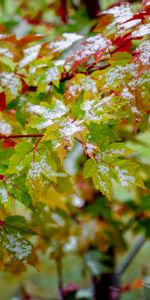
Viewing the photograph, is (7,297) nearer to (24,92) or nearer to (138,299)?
(138,299)

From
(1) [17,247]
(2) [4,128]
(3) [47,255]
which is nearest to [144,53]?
(2) [4,128]

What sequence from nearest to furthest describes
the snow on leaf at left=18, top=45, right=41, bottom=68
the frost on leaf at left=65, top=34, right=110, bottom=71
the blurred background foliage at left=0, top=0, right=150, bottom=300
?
the frost on leaf at left=65, top=34, right=110, bottom=71, the snow on leaf at left=18, top=45, right=41, bottom=68, the blurred background foliage at left=0, top=0, right=150, bottom=300

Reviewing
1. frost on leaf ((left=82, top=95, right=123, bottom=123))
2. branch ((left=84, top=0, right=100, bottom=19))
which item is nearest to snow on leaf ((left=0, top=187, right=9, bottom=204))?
frost on leaf ((left=82, top=95, right=123, bottom=123))

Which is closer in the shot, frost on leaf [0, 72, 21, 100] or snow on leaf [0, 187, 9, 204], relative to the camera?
snow on leaf [0, 187, 9, 204]

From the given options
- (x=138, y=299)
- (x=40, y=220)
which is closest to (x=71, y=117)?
(x=40, y=220)

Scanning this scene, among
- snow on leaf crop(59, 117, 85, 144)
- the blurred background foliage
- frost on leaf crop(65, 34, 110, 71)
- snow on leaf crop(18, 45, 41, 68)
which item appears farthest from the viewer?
the blurred background foliage

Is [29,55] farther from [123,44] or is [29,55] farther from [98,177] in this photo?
[98,177]

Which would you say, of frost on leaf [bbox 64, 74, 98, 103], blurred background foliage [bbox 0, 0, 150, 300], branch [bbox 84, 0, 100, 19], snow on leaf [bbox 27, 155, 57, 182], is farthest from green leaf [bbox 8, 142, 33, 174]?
branch [bbox 84, 0, 100, 19]

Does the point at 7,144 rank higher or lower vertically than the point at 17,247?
higher

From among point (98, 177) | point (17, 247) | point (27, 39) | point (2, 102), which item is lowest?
point (17, 247)

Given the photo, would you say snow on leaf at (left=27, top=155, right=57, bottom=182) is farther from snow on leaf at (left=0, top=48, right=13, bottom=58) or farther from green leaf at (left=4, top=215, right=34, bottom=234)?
snow on leaf at (left=0, top=48, right=13, bottom=58)

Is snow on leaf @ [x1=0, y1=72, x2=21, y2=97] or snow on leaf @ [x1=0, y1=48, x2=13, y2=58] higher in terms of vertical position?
snow on leaf @ [x1=0, y1=48, x2=13, y2=58]

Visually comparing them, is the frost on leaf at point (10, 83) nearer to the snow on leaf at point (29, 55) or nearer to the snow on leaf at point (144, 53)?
the snow on leaf at point (29, 55)

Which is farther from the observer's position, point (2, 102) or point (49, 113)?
point (2, 102)
